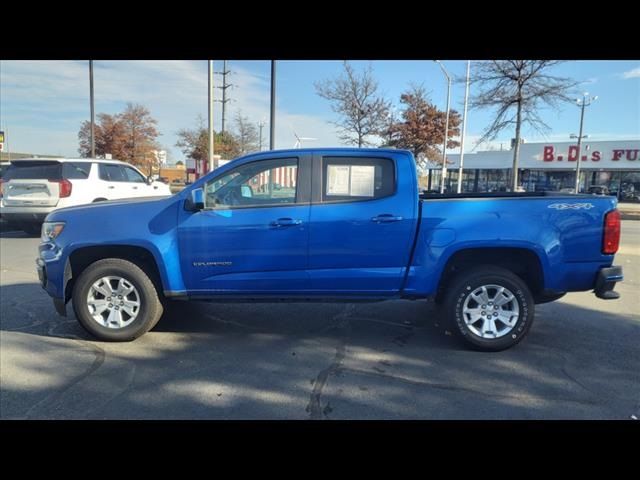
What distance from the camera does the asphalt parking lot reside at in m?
3.16

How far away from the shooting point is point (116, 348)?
4301 mm

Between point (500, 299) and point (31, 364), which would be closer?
point (31, 364)

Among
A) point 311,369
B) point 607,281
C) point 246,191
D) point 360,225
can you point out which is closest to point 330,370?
point 311,369

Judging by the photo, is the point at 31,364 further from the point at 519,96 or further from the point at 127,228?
the point at 519,96

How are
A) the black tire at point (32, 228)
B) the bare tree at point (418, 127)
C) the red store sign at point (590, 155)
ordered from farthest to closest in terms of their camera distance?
1. the red store sign at point (590, 155)
2. the bare tree at point (418, 127)
3. the black tire at point (32, 228)

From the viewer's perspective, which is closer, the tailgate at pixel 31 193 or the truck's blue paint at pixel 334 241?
the truck's blue paint at pixel 334 241

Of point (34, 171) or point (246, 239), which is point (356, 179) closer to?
point (246, 239)

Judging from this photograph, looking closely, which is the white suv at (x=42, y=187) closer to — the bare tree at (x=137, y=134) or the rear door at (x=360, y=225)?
the rear door at (x=360, y=225)

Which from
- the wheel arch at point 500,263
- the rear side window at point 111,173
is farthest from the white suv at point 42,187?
the wheel arch at point 500,263

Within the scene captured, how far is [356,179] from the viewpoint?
4.39m

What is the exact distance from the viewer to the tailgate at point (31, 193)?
35.6ft

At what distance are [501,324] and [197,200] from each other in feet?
10.5
